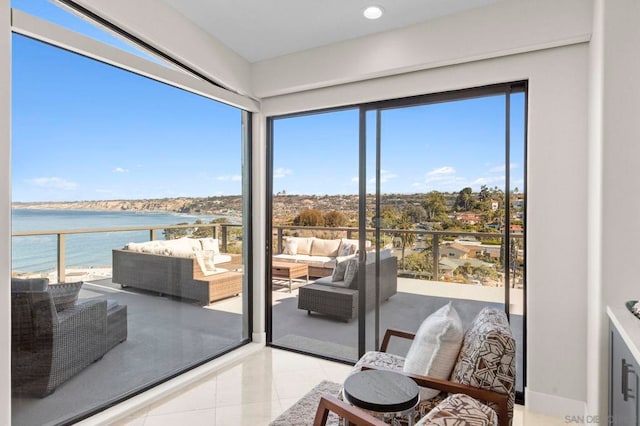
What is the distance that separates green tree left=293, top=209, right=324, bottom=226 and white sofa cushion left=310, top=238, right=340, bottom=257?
0.17 m

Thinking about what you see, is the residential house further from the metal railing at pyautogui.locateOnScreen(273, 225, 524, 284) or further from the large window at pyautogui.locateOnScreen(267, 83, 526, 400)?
the metal railing at pyautogui.locateOnScreen(273, 225, 524, 284)

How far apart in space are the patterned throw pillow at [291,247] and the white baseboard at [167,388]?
1.01 metres

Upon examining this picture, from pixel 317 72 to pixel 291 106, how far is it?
47 cm

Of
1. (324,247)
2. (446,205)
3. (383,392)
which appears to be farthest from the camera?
(324,247)

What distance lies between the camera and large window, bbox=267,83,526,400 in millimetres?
2912

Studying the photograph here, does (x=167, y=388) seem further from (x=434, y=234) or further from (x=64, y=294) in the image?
(x=434, y=234)

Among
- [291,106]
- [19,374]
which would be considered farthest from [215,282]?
[291,106]

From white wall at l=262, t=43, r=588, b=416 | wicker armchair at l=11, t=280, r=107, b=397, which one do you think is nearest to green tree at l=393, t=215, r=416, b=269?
white wall at l=262, t=43, r=588, b=416

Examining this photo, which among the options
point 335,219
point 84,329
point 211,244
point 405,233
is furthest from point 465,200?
point 84,329

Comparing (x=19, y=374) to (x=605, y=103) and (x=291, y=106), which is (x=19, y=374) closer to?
(x=291, y=106)

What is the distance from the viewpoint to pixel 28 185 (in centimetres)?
214

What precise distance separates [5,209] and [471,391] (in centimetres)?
251

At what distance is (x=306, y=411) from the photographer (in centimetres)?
265

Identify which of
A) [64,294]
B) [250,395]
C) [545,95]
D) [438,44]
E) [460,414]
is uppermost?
[438,44]
